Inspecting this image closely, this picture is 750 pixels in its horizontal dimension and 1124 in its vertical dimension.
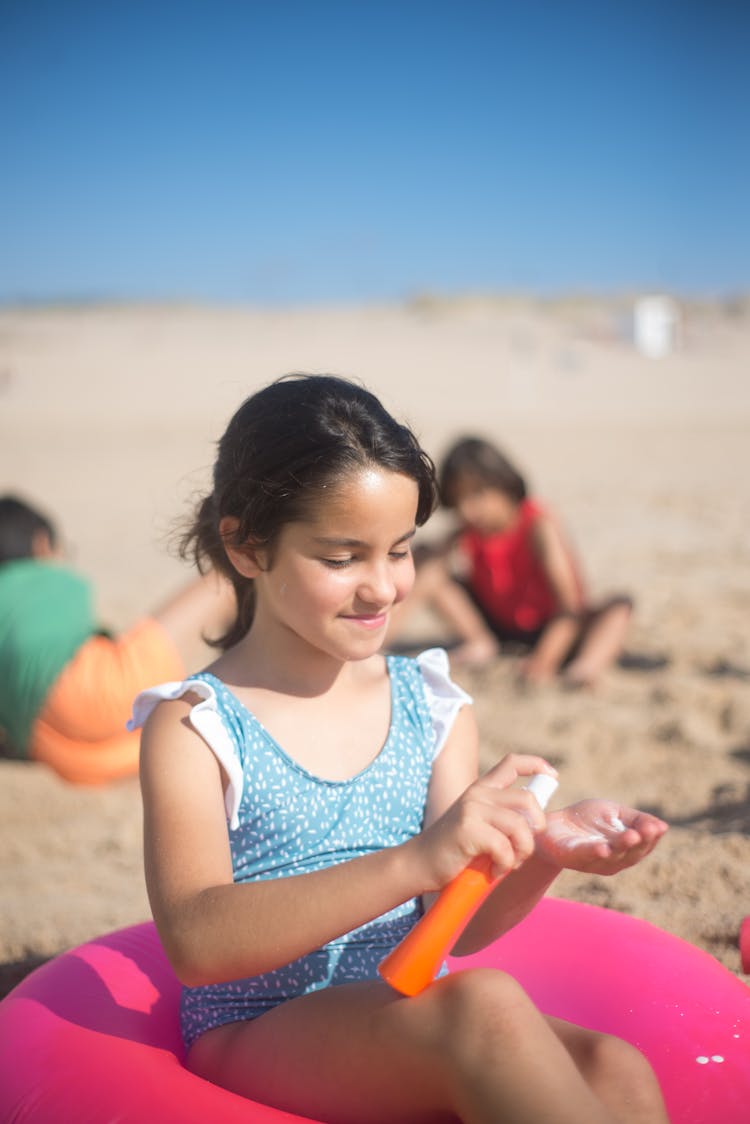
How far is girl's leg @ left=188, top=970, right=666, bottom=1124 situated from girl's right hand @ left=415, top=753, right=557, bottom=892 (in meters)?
0.14

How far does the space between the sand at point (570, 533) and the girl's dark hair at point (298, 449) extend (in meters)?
0.23

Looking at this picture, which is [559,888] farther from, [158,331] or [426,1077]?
[158,331]

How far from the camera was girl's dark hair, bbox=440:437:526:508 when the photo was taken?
158 inches

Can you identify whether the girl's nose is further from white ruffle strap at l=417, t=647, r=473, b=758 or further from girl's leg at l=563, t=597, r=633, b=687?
girl's leg at l=563, t=597, r=633, b=687

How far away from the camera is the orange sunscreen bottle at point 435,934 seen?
1.16 meters

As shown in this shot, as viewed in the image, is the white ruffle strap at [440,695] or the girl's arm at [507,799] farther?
the white ruffle strap at [440,695]

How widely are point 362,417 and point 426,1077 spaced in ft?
2.60

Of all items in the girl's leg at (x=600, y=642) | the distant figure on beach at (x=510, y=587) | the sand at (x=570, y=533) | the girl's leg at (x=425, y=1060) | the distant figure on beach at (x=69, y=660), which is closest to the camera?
the girl's leg at (x=425, y=1060)

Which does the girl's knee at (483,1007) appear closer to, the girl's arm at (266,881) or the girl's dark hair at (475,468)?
the girl's arm at (266,881)

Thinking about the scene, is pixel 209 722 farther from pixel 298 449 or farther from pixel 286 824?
pixel 298 449

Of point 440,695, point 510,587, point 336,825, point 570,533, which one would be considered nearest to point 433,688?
point 440,695

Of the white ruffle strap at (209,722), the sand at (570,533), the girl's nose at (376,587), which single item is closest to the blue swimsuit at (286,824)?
the white ruffle strap at (209,722)

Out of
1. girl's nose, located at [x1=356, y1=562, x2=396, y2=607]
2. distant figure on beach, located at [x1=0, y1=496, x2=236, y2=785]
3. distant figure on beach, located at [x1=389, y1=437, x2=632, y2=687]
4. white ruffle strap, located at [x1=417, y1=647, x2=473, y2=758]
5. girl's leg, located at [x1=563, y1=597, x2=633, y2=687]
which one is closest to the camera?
girl's nose, located at [x1=356, y1=562, x2=396, y2=607]

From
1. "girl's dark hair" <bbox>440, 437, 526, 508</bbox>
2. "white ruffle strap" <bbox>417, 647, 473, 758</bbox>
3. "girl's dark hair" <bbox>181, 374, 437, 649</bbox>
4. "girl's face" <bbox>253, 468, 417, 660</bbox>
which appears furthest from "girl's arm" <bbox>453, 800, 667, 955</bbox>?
"girl's dark hair" <bbox>440, 437, 526, 508</bbox>
